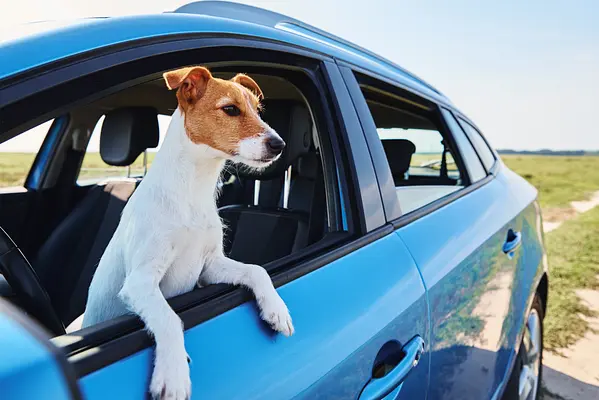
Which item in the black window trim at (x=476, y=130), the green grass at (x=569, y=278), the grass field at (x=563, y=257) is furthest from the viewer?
the green grass at (x=569, y=278)

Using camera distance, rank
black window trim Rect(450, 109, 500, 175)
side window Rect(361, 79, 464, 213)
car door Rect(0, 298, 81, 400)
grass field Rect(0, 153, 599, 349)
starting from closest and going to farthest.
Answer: car door Rect(0, 298, 81, 400)
side window Rect(361, 79, 464, 213)
grass field Rect(0, 153, 599, 349)
black window trim Rect(450, 109, 500, 175)

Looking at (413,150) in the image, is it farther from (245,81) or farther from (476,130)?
(245,81)

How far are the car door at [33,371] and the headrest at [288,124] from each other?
6.47 feet

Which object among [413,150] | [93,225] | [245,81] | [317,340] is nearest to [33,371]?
[317,340]

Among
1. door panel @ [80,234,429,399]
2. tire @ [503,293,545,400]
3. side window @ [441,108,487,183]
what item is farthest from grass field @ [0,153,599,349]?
door panel @ [80,234,429,399]

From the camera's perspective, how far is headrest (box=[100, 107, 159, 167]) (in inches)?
104

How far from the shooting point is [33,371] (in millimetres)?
611

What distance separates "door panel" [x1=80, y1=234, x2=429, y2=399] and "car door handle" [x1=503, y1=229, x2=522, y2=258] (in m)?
1.05

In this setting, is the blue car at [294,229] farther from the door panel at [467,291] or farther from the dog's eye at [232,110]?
the dog's eye at [232,110]

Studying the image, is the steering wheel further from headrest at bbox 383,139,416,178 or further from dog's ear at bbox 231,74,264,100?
headrest at bbox 383,139,416,178

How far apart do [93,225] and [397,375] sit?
2112 mm

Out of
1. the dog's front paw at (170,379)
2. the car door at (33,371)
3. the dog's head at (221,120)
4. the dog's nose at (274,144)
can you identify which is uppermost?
the dog's head at (221,120)

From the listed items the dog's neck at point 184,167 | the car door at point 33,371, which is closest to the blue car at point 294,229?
the car door at point 33,371

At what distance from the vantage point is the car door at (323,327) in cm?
95
